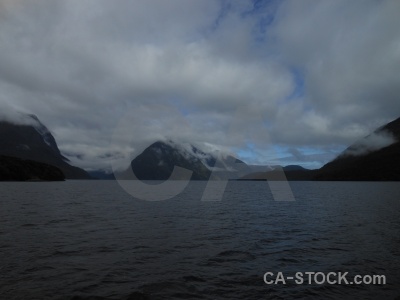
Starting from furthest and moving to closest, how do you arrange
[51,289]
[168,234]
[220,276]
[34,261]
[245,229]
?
[245,229] → [168,234] → [34,261] → [220,276] → [51,289]

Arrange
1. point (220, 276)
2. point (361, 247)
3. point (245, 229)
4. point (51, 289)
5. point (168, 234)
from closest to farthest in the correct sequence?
point (51, 289) < point (220, 276) < point (361, 247) < point (168, 234) < point (245, 229)

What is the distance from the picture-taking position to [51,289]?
1806 centimetres

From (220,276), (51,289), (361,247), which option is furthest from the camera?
(361,247)

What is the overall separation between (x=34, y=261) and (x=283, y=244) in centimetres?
2422

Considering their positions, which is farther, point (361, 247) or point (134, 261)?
point (361, 247)

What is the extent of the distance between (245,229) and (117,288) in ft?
82.4

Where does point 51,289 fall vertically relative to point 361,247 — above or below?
below

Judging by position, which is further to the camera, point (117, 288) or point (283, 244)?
point (283, 244)

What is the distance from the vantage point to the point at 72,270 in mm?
Answer: 21750

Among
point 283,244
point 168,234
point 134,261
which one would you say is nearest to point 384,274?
point 283,244

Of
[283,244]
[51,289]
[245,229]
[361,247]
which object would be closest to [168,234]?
[245,229]

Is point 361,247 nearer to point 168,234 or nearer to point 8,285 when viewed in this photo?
point 168,234

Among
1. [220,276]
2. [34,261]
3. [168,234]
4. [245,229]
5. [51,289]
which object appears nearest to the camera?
[51,289]

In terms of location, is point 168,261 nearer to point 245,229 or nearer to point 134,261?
point 134,261
